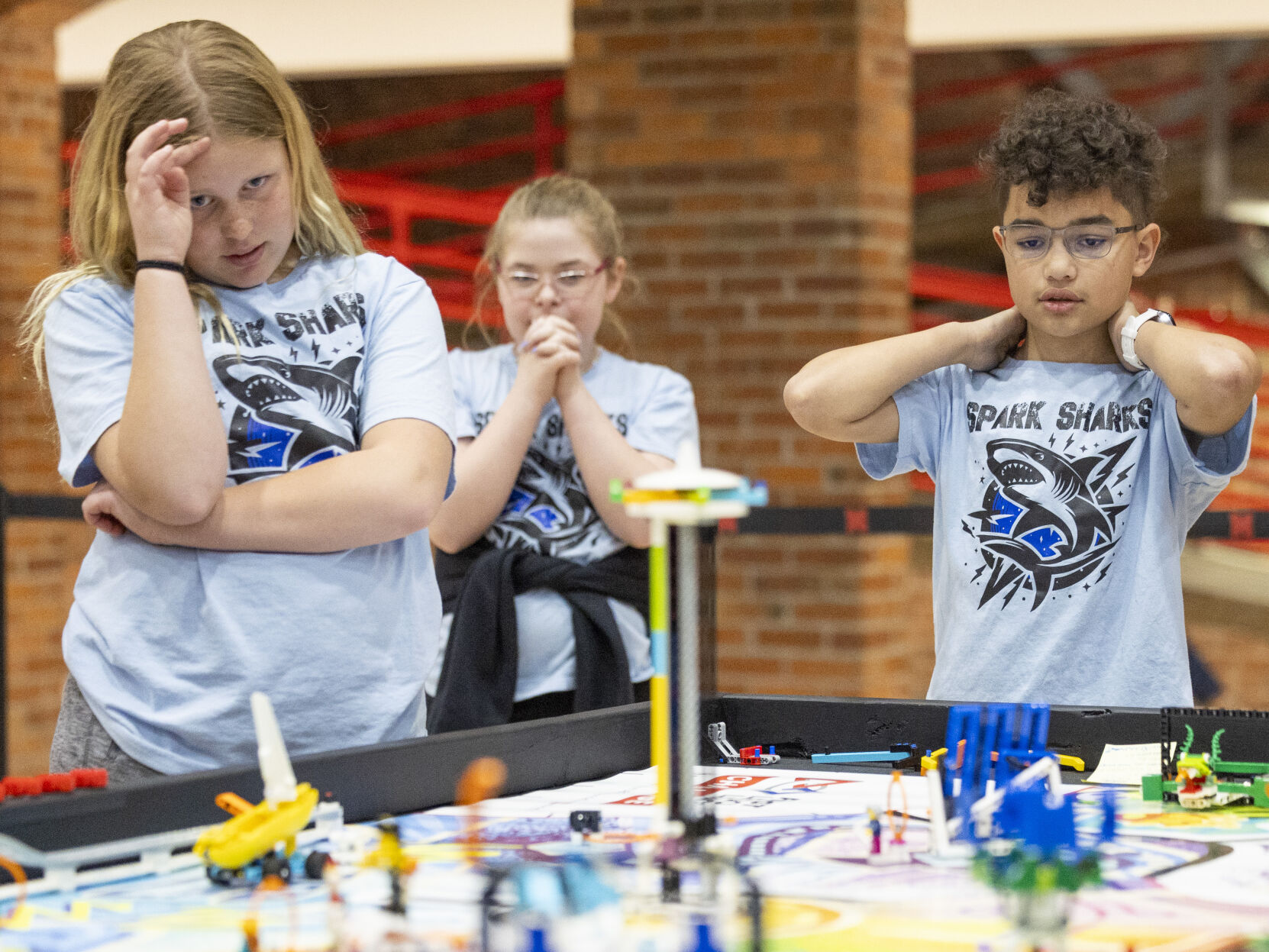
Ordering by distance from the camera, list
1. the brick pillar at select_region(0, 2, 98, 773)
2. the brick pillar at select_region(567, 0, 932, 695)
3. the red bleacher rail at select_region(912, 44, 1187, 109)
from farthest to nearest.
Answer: the red bleacher rail at select_region(912, 44, 1187, 109), the brick pillar at select_region(0, 2, 98, 773), the brick pillar at select_region(567, 0, 932, 695)

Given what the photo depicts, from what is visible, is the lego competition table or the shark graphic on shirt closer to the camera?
the lego competition table

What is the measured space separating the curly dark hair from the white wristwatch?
5.1 inches

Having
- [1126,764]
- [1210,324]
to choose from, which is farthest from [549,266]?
[1210,324]

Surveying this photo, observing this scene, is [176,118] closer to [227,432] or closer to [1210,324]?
[227,432]

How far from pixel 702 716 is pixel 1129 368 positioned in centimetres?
75

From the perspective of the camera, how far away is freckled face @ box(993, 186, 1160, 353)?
174 centimetres

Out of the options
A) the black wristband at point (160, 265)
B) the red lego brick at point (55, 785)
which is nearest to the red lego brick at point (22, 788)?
the red lego brick at point (55, 785)

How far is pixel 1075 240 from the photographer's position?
1.75 m

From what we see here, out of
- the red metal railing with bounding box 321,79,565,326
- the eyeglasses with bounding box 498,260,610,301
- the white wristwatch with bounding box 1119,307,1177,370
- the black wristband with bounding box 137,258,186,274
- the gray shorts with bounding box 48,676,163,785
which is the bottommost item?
the gray shorts with bounding box 48,676,163,785

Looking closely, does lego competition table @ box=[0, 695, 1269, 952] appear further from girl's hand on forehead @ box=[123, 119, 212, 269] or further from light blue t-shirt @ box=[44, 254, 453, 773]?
girl's hand on forehead @ box=[123, 119, 212, 269]

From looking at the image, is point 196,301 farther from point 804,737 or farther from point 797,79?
point 797,79

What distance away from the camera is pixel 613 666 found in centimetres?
194

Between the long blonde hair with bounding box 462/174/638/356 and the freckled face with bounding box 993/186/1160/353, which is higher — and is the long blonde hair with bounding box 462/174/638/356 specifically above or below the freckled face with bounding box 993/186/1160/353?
above

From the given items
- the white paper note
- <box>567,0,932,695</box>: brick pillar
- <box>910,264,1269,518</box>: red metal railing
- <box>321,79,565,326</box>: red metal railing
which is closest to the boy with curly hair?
the white paper note
